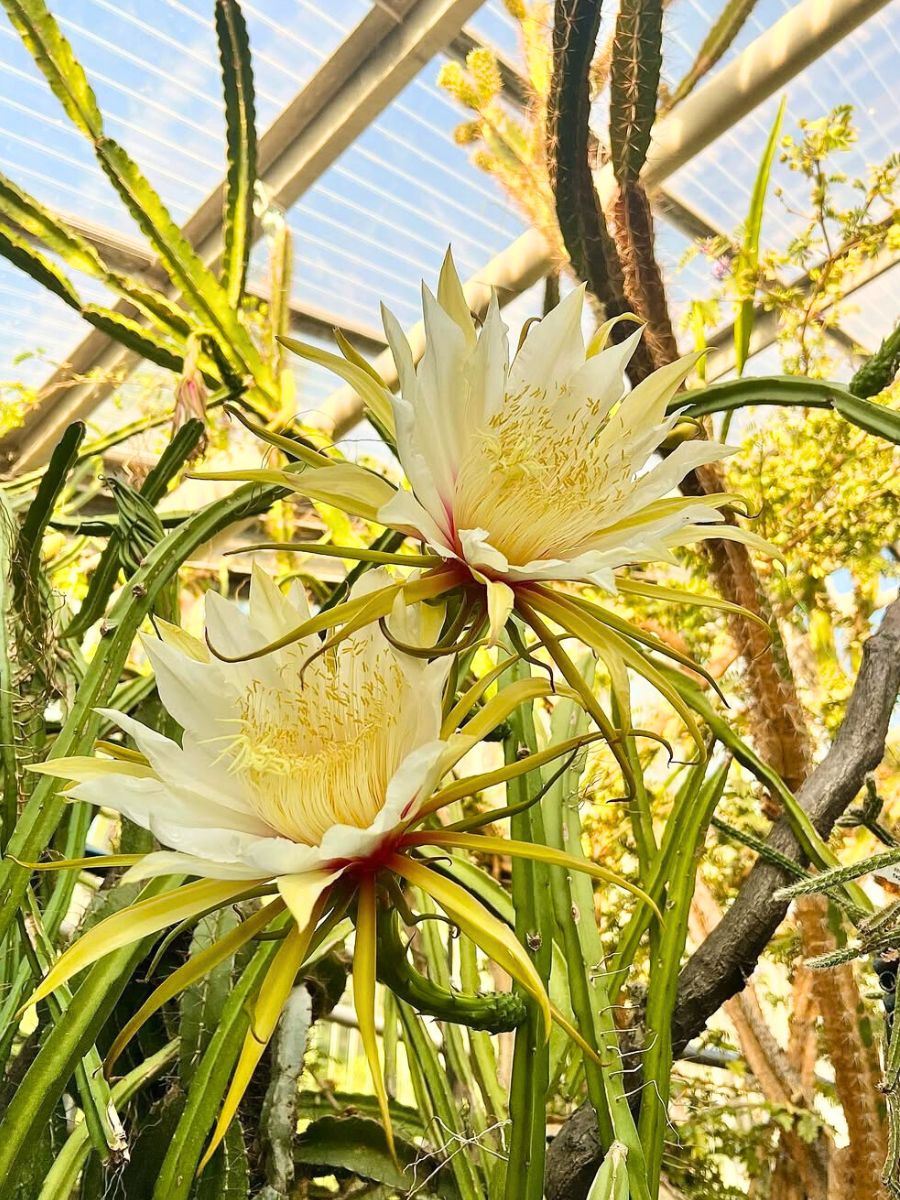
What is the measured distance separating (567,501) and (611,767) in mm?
1077

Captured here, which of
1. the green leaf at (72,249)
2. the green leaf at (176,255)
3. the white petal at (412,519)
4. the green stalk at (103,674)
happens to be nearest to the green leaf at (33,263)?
the green leaf at (72,249)

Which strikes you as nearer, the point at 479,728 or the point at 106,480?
the point at 479,728

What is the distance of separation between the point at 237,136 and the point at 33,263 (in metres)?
0.38

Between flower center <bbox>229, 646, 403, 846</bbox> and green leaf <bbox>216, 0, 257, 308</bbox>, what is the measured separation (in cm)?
107

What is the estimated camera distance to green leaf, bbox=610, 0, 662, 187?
0.75 m

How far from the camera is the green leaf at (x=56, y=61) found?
3.43 feet

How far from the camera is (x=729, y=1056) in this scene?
1.14m

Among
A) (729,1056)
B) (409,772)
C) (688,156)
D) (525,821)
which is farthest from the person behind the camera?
(688,156)

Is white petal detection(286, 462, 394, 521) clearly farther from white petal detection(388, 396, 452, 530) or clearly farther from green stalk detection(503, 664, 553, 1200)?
green stalk detection(503, 664, 553, 1200)

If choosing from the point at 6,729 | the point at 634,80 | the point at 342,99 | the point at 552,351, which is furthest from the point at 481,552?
the point at 342,99

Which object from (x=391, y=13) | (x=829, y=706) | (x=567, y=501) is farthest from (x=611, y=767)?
(x=391, y=13)

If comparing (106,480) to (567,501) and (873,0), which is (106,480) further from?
(873,0)

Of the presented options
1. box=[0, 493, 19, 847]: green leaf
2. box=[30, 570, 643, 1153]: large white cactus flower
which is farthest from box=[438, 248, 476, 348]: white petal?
box=[0, 493, 19, 847]: green leaf

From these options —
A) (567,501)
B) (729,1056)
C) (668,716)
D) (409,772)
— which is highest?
(668,716)
